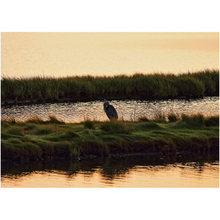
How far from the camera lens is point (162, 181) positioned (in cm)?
1249

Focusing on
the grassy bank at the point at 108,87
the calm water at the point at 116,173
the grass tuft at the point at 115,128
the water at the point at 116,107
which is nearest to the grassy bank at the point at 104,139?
the grass tuft at the point at 115,128

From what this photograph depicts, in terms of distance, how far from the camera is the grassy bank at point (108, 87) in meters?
29.9

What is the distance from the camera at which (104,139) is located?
15047mm

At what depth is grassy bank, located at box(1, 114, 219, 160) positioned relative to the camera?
14.3 metres

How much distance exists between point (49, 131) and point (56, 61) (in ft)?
92.0

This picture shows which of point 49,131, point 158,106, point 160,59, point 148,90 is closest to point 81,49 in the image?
point 160,59

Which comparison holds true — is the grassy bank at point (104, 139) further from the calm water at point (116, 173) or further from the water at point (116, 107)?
the water at point (116, 107)

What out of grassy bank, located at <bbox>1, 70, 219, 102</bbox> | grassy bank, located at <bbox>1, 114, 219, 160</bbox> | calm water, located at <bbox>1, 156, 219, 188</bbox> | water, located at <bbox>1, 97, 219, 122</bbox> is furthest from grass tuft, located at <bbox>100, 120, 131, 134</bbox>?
grassy bank, located at <bbox>1, 70, 219, 102</bbox>

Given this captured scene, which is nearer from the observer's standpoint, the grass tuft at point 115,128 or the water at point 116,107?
the grass tuft at point 115,128

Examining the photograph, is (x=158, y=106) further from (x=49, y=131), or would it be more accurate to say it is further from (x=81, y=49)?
(x=81, y=49)

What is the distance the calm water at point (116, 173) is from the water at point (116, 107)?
30.5 feet

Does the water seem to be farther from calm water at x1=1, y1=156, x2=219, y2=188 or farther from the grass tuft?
calm water at x1=1, y1=156, x2=219, y2=188

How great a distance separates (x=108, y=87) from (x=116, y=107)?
4540mm

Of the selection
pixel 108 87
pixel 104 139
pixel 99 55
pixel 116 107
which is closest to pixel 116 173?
pixel 104 139
